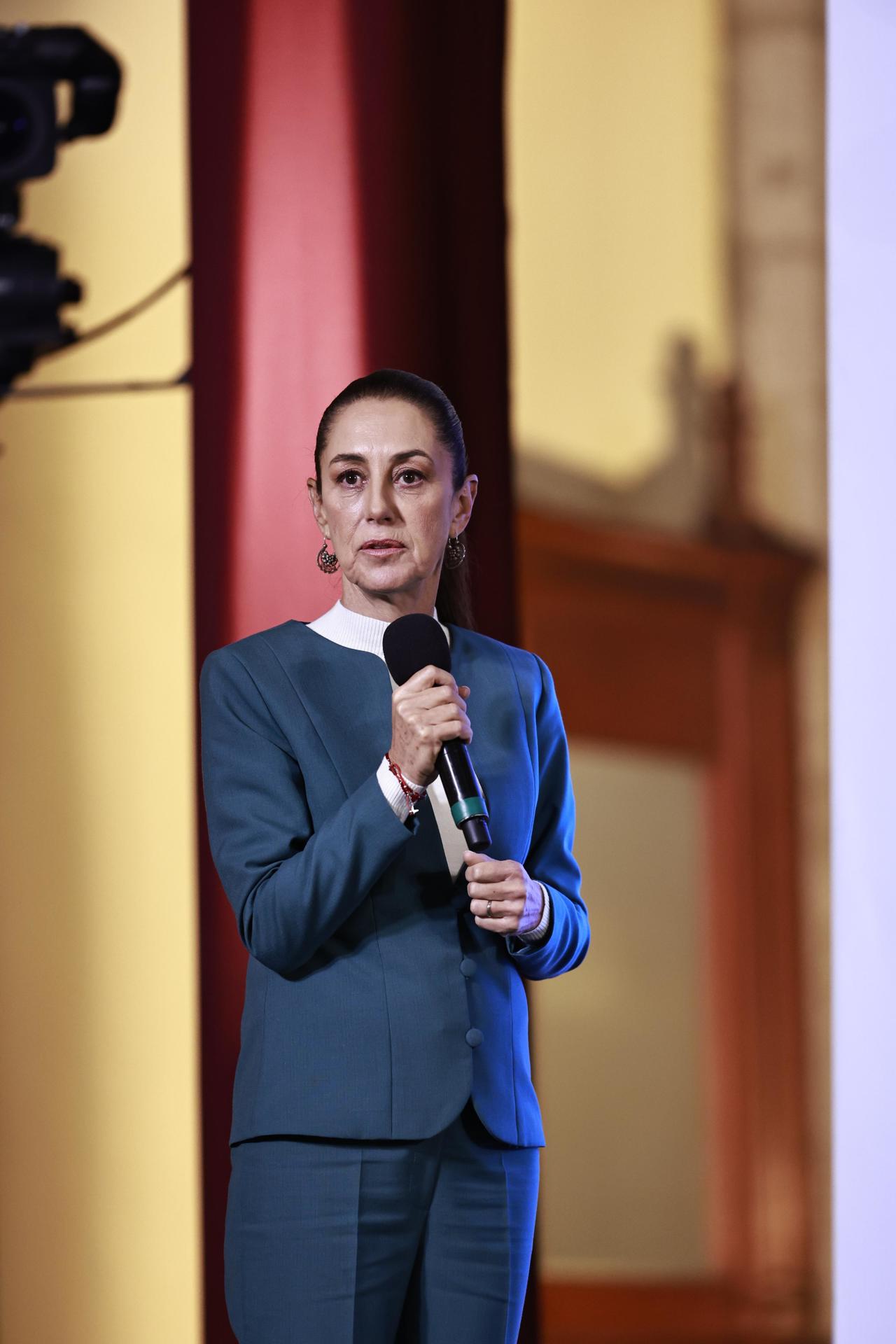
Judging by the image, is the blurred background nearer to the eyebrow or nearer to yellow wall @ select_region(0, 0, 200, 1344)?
yellow wall @ select_region(0, 0, 200, 1344)

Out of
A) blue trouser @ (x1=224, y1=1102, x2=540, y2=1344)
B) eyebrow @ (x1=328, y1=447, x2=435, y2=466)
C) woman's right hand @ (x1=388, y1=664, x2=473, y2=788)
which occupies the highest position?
eyebrow @ (x1=328, y1=447, x2=435, y2=466)

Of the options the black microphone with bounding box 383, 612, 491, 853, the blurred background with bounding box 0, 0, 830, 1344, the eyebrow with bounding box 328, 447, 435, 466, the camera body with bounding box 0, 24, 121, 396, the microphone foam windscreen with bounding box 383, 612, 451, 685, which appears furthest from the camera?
the blurred background with bounding box 0, 0, 830, 1344

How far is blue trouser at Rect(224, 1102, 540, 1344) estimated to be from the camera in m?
1.32

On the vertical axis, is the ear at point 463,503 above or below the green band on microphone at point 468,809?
above

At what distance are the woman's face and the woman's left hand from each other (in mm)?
316

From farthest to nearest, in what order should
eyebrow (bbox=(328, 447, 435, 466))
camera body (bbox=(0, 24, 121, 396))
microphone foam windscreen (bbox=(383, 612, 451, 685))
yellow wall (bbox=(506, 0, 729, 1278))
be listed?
yellow wall (bbox=(506, 0, 729, 1278)) → camera body (bbox=(0, 24, 121, 396)) → eyebrow (bbox=(328, 447, 435, 466)) → microphone foam windscreen (bbox=(383, 612, 451, 685))

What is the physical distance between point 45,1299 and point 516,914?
5.29 ft

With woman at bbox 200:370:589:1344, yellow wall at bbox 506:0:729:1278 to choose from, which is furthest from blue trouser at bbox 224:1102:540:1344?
yellow wall at bbox 506:0:729:1278

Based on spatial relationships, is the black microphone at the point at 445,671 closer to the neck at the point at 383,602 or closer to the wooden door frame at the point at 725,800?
the neck at the point at 383,602

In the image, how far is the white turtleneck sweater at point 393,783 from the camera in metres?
1.32

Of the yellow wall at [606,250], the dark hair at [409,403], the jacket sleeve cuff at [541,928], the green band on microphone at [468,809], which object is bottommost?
the jacket sleeve cuff at [541,928]

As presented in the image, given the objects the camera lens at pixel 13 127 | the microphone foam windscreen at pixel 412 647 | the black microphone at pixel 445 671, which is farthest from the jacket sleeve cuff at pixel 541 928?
the camera lens at pixel 13 127

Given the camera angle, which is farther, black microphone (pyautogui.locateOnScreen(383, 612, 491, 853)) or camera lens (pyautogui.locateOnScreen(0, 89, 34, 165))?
camera lens (pyautogui.locateOnScreen(0, 89, 34, 165))

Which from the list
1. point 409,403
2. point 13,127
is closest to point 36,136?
point 13,127
